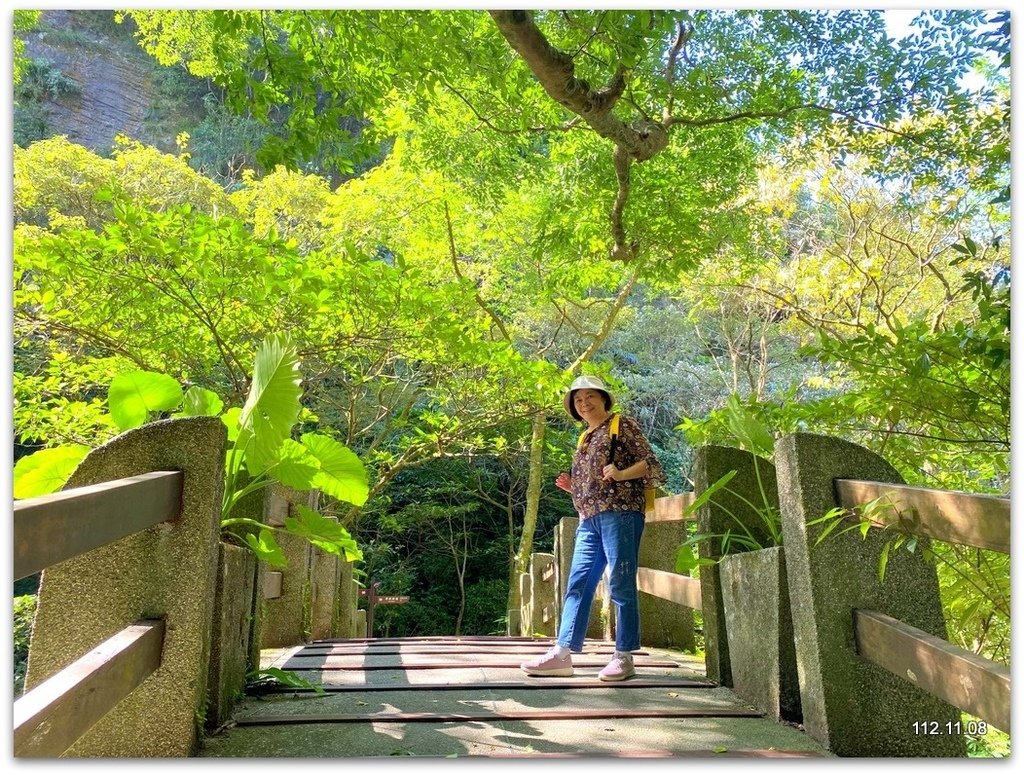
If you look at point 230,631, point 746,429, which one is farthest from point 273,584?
point 746,429

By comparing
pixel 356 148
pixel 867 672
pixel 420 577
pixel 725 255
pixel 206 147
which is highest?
pixel 206 147

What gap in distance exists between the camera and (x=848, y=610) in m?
1.75

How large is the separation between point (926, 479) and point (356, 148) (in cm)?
277

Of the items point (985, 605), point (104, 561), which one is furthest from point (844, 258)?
point (104, 561)

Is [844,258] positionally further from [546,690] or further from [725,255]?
[546,690]

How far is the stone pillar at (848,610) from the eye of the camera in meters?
1.69

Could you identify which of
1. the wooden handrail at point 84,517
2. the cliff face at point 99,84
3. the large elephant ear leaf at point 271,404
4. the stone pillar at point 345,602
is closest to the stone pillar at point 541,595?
the stone pillar at point 345,602

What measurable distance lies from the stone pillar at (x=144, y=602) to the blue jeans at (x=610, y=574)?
Answer: 1.36 metres

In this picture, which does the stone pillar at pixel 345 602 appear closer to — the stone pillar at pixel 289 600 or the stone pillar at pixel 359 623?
the stone pillar at pixel 359 623

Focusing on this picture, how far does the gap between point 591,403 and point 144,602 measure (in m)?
1.68

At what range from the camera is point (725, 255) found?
820cm

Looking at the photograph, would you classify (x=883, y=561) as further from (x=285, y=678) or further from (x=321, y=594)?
(x=321, y=594)

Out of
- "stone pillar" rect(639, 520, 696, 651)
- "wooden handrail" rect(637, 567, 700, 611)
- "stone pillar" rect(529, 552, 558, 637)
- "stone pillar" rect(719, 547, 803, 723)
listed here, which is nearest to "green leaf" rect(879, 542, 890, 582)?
"stone pillar" rect(719, 547, 803, 723)

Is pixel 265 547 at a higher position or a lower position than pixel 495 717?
higher
